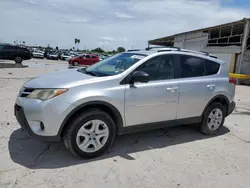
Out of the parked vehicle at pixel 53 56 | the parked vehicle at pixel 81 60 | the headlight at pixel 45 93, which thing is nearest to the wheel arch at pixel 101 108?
the headlight at pixel 45 93

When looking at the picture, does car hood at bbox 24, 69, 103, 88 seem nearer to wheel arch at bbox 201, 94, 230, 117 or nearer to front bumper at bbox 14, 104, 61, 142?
front bumper at bbox 14, 104, 61, 142

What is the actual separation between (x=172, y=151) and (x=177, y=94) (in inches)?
39.7

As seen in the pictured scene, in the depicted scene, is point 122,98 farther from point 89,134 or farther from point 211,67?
point 211,67

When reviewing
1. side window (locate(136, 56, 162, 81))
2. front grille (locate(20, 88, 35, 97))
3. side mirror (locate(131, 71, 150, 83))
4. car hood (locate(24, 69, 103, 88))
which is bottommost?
front grille (locate(20, 88, 35, 97))

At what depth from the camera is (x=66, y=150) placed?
3699mm

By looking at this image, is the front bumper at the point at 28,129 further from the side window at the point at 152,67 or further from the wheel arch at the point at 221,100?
the wheel arch at the point at 221,100

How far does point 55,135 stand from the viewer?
3.17 meters

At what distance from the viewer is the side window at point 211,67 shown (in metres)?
4.57

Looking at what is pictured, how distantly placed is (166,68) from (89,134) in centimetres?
180

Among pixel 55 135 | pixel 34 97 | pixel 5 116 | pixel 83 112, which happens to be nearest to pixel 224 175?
pixel 83 112

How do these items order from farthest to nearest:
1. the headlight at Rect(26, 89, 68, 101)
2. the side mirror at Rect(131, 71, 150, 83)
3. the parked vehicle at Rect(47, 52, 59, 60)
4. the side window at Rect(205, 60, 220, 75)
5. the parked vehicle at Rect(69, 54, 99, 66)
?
the parked vehicle at Rect(47, 52, 59, 60), the parked vehicle at Rect(69, 54, 99, 66), the side window at Rect(205, 60, 220, 75), the side mirror at Rect(131, 71, 150, 83), the headlight at Rect(26, 89, 68, 101)

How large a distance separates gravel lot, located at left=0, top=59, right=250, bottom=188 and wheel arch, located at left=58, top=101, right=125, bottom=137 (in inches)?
18.5

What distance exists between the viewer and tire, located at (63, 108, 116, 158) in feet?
10.7

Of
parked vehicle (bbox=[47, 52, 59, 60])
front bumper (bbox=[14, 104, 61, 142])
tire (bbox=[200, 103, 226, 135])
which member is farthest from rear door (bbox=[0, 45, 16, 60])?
tire (bbox=[200, 103, 226, 135])
